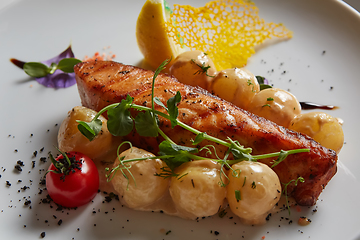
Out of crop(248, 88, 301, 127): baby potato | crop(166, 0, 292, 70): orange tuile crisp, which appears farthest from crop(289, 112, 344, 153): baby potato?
crop(166, 0, 292, 70): orange tuile crisp

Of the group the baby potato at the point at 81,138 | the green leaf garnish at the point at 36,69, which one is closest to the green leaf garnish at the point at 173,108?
the baby potato at the point at 81,138

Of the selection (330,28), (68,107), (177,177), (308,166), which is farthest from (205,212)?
(330,28)

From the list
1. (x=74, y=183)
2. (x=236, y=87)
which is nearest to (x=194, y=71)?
(x=236, y=87)

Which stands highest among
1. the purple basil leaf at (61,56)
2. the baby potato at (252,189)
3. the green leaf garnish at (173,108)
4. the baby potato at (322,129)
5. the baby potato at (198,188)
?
the baby potato at (322,129)

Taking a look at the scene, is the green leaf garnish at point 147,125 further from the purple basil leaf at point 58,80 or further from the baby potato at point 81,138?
the purple basil leaf at point 58,80

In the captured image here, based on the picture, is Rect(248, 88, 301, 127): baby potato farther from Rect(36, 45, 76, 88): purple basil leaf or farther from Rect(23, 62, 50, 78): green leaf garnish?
Rect(23, 62, 50, 78): green leaf garnish

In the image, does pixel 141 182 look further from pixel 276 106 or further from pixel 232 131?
pixel 276 106
